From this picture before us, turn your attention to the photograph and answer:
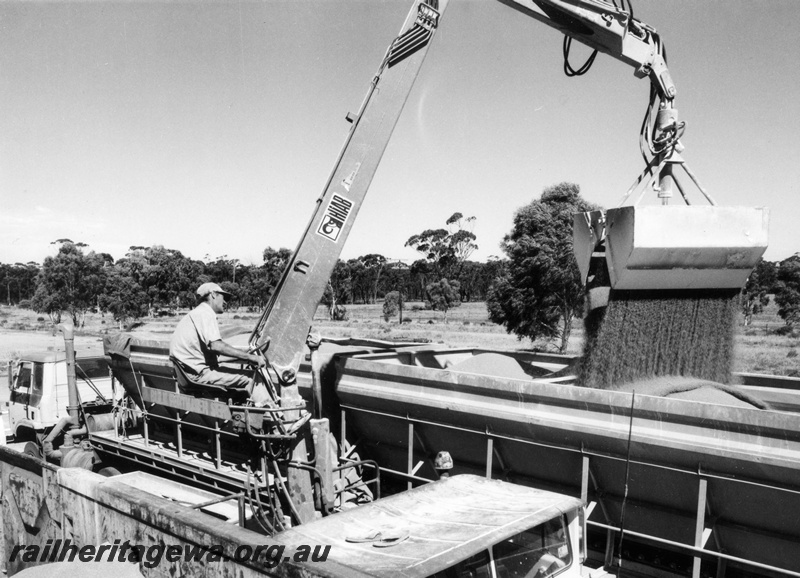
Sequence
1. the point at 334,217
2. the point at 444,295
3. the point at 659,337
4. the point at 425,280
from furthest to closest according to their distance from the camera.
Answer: the point at 425,280
the point at 444,295
the point at 659,337
the point at 334,217

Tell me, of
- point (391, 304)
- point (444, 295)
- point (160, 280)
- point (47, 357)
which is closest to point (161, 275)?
point (160, 280)

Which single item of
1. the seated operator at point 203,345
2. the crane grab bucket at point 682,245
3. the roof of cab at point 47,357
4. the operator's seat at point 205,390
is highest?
the crane grab bucket at point 682,245

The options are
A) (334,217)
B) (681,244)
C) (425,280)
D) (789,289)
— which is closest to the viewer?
(334,217)

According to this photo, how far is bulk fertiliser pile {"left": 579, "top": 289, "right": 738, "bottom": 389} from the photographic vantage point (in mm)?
5652

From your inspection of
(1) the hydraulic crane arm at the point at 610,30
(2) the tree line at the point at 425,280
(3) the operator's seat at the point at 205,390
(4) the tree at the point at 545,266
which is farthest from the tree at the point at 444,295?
(3) the operator's seat at the point at 205,390

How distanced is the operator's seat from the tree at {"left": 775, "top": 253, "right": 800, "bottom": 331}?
126 feet

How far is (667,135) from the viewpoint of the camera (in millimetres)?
6035

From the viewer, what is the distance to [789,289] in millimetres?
37406

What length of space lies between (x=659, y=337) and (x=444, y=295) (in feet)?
121

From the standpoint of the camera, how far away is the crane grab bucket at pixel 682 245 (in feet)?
17.5

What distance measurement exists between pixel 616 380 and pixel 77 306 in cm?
4036

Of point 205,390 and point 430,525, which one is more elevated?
point 205,390

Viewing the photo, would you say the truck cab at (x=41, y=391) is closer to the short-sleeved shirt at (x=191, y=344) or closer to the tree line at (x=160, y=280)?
the short-sleeved shirt at (x=191, y=344)

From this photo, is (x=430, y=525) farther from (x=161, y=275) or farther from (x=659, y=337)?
(x=161, y=275)
